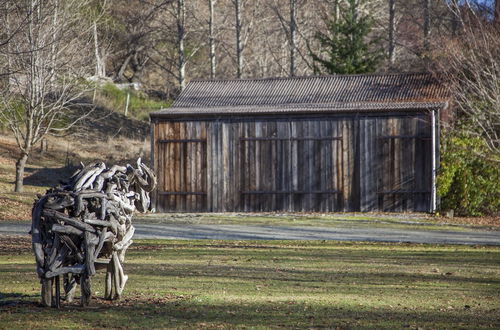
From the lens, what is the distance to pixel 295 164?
31172mm

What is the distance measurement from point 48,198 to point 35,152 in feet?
126

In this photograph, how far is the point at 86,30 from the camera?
3381 cm

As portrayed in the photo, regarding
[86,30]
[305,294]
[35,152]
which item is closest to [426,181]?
[86,30]

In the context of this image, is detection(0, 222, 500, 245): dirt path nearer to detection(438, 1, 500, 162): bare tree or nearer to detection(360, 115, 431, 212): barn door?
detection(438, 1, 500, 162): bare tree

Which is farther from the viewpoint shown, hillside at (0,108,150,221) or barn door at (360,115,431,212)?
hillside at (0,108,150,221)

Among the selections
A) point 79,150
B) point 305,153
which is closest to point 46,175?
point 79,150

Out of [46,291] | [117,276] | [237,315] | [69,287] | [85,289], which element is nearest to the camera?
[237,315]

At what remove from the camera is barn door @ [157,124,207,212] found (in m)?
31.7

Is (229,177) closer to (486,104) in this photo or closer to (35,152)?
(486,104)

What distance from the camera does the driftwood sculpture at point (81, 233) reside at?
10172 mm

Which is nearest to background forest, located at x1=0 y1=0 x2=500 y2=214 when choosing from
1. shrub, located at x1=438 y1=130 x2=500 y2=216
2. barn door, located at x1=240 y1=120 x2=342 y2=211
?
shrub, located at x1=438 y1=130 x2=500 y2=216

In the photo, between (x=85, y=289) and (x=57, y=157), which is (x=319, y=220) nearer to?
(x=85, y=289)

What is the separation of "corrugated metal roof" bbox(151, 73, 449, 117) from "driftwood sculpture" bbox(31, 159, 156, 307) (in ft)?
65.9

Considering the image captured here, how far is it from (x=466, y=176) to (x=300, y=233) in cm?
856
